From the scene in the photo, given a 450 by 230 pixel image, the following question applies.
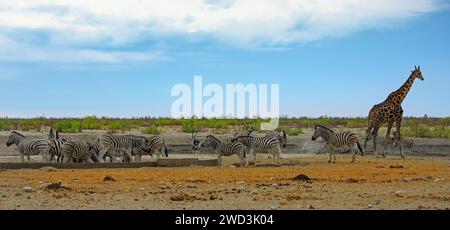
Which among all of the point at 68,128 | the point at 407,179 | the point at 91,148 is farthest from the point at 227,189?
the point at 68,128

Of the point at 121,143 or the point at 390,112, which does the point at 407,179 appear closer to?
the point at 121,143

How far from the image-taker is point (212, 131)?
41.4 meters

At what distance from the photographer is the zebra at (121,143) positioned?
2352 cm

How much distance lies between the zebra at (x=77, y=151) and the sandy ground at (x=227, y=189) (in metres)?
2.78

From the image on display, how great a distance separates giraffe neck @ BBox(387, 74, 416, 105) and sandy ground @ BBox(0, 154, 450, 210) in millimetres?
7324

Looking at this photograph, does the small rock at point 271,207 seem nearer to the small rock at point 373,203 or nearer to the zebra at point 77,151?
the small rock at point 373,203

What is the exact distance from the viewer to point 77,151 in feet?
72.1

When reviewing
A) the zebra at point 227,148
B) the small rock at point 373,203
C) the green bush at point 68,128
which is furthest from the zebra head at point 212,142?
the green bush at point 68,128

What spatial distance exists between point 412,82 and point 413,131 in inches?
483

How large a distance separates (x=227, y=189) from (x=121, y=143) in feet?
32.0

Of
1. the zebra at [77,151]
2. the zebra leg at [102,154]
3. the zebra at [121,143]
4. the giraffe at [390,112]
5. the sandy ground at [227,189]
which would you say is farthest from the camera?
the giraffe at [390,112]
